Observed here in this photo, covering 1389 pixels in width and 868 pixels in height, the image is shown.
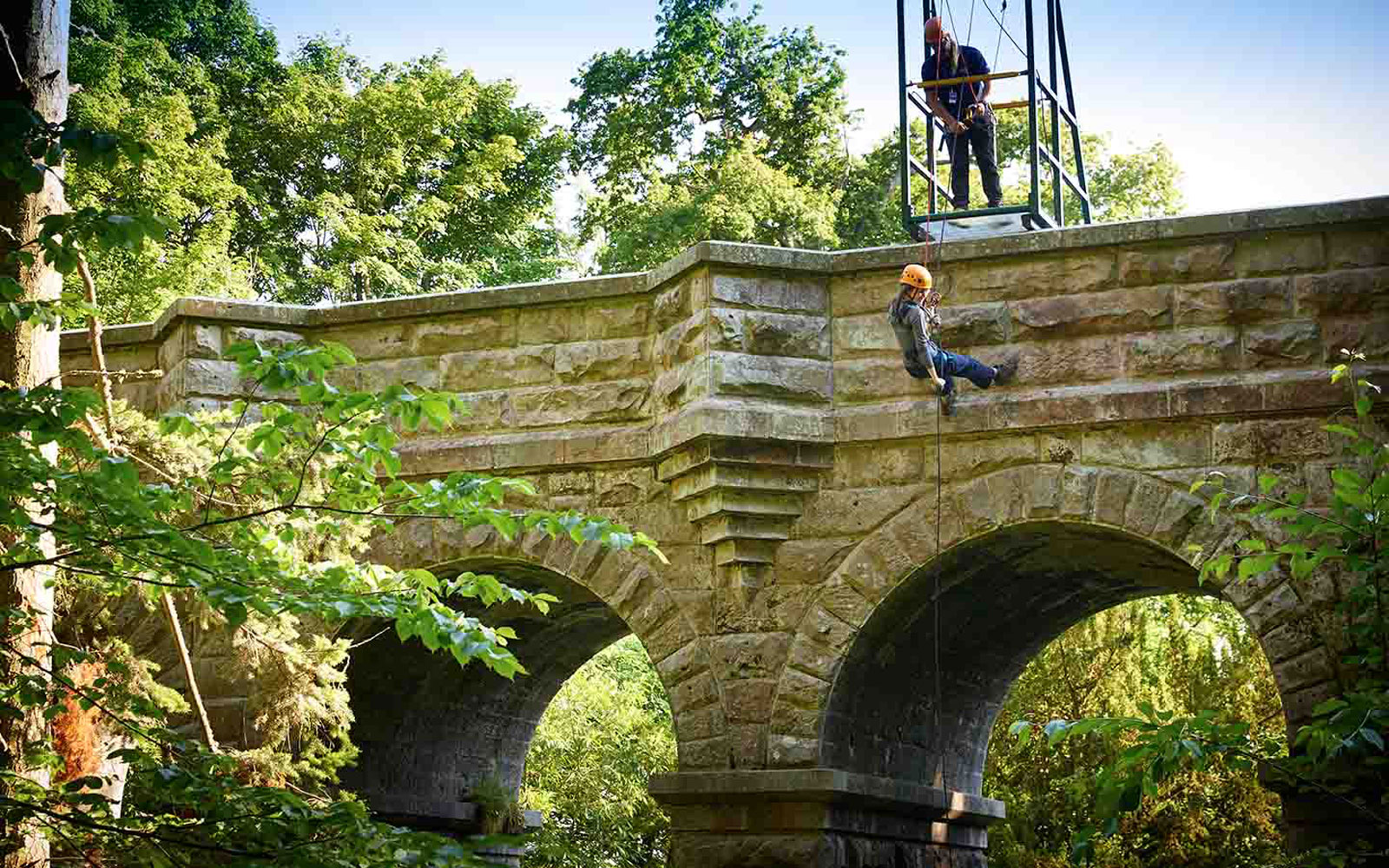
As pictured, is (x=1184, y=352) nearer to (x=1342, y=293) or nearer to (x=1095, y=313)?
(x=1095, y=313)

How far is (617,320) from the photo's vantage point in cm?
952

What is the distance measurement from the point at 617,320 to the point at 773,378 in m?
1.01

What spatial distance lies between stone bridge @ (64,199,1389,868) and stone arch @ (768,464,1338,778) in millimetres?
14

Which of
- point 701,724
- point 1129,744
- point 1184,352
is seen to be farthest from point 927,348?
point 1129,744

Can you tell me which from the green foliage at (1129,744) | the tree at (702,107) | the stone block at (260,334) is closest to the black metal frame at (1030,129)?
the stone block at (260,334)

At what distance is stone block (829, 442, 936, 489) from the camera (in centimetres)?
889

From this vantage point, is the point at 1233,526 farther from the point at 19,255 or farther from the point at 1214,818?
the point at 1214,818

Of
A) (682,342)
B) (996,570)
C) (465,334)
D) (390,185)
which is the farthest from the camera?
(390,185)

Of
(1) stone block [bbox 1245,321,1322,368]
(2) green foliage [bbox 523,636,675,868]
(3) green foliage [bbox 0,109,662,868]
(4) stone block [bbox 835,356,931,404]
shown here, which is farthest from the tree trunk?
(2) green foliage [bbox 523,636,675,868]

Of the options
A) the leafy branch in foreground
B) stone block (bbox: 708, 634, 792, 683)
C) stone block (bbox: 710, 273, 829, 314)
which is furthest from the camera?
stone block (bbox: 710, 273, 829, 314)

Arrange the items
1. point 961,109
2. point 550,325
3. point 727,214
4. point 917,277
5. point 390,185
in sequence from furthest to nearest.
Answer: point 390,185 → point 727,214 → point 961,109 → point 550,325 → point 917,277

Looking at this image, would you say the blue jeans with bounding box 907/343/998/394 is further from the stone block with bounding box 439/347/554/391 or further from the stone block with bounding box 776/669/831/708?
the stone block with bounding box 439/347/554/391

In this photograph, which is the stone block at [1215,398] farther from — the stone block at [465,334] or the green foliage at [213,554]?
the green foliage at [213,554]

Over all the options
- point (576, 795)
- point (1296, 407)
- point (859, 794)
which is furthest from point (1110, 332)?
point (576, 795)
